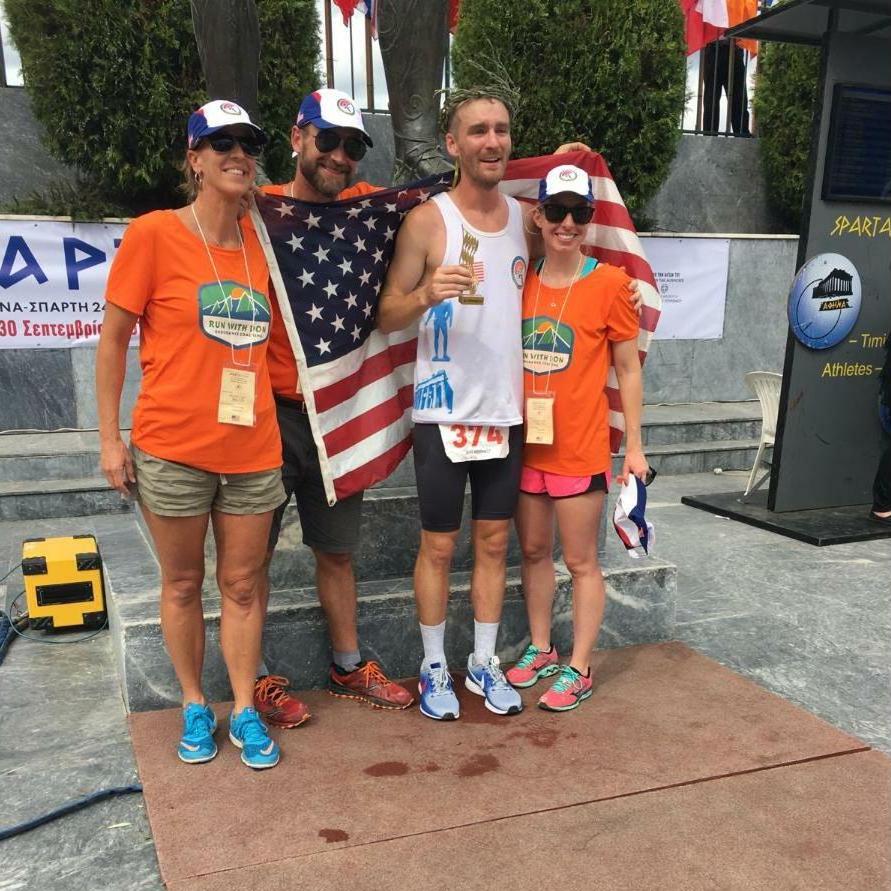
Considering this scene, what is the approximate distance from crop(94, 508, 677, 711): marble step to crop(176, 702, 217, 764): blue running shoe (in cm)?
31

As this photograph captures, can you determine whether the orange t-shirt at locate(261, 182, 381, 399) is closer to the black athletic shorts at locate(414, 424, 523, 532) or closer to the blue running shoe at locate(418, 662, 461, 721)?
the black athletic shorts at locate(414, 424, 523, 532)

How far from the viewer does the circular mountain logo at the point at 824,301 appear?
5.29m

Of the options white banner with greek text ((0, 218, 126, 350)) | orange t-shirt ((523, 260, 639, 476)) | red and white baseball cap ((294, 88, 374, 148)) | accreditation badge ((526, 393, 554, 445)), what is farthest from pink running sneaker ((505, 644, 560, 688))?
white banner with greek text ((0, 218, 126, 350))

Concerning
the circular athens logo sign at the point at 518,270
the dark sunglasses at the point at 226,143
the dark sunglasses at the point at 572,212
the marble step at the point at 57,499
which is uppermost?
the dark sunglasses at the point at 226,143

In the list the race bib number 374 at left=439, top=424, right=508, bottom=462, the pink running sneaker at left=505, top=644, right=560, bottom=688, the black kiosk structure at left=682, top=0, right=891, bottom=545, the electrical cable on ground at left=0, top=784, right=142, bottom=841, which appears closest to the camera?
the electrical cable on ground at left=0, top=784, right=142, bottom=841

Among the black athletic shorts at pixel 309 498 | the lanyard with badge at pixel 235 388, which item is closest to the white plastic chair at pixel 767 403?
the black athletic shorts at pixel 309 498

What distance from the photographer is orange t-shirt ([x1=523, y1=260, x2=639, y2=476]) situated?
2.88m

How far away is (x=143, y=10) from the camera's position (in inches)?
254

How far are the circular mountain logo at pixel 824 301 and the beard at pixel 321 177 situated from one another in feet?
11.5

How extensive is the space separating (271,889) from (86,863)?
1.67ft

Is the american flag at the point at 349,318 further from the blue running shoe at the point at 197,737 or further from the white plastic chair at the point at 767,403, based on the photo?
the white plastic chair at the point at 767,403

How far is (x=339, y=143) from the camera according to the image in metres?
2.62

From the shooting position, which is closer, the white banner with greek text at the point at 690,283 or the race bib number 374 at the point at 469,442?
the race bib number 374 at the point at 469,442

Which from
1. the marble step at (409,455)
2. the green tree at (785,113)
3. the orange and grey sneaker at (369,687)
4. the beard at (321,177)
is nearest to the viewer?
the beard at (321,177)
